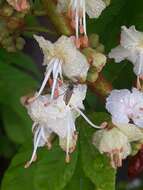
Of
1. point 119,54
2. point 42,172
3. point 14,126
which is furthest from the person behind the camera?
point 14,126

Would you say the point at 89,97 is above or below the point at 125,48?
below

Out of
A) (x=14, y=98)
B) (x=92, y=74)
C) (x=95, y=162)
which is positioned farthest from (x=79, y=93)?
(x=14, y=98)

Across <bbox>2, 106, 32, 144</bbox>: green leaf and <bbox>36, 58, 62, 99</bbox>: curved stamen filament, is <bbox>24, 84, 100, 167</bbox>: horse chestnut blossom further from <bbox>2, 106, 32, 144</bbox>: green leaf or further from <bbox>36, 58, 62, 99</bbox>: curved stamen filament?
<bbox>2, 106, 32, 144</bbox>: green leaf

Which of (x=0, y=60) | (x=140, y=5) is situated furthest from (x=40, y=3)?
(x=0, y=60)

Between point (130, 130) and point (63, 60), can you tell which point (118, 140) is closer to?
point (130, 130)

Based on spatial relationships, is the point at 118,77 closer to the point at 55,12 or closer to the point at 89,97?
the point at 89,97

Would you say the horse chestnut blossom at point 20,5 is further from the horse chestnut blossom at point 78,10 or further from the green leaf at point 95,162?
the green leaf at point 95,162

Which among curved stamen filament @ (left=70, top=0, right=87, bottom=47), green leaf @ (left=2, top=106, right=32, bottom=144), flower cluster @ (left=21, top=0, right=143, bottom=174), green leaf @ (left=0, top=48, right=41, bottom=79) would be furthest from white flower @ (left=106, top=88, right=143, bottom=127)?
green leaf @ (left=2, top=106, right=32, bottom=144)
